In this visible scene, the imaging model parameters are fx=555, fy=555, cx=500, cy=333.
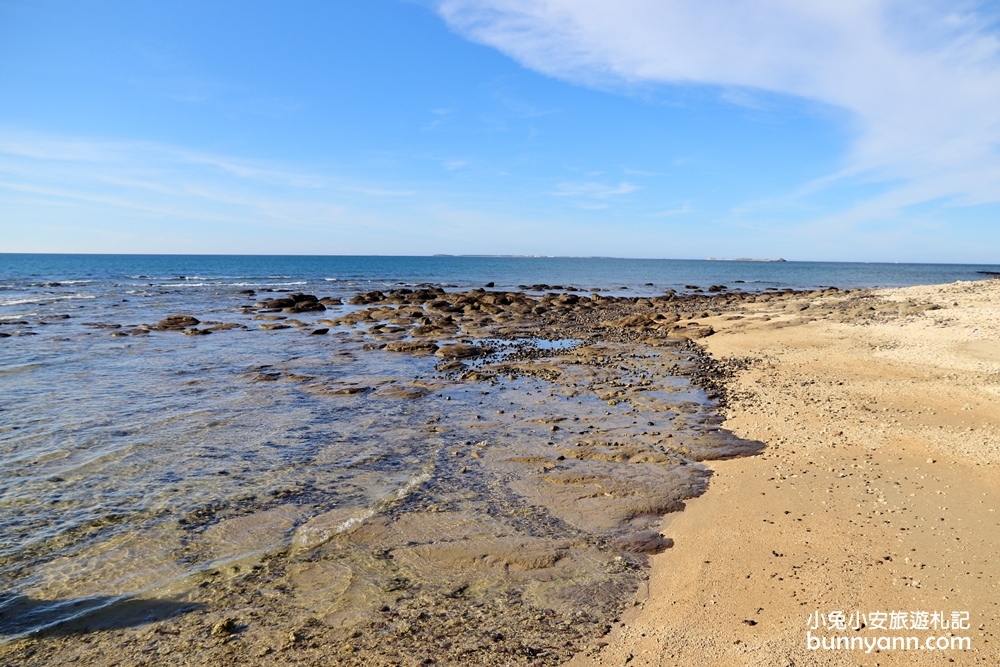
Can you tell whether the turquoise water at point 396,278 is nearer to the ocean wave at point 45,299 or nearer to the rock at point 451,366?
the ocean wave at point 45,299

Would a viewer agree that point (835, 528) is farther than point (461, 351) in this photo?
No

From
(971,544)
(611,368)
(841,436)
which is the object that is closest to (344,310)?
(611,368)

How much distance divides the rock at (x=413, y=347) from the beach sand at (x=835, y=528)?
12.1 metres

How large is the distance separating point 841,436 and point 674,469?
3.45 meters

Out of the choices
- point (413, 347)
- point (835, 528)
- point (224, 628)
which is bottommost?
point (224, 628)

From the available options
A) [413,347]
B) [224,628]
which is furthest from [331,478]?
[413,347]

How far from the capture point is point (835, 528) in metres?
7.00

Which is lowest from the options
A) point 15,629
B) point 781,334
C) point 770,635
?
point 15,629

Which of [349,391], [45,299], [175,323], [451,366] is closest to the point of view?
[349,391]

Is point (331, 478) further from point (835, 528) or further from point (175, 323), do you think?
point (175, 323)

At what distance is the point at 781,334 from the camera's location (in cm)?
2244

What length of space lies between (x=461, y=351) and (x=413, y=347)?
2309 millimetres

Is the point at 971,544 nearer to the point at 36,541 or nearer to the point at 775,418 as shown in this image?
the point at 775,418

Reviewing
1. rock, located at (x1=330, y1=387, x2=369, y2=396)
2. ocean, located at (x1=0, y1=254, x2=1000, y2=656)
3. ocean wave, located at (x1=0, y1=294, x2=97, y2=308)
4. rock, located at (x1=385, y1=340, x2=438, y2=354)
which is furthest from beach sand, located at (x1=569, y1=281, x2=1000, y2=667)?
ocean wave, located at (x1=0, y1=294, x2=97, y2=308)
